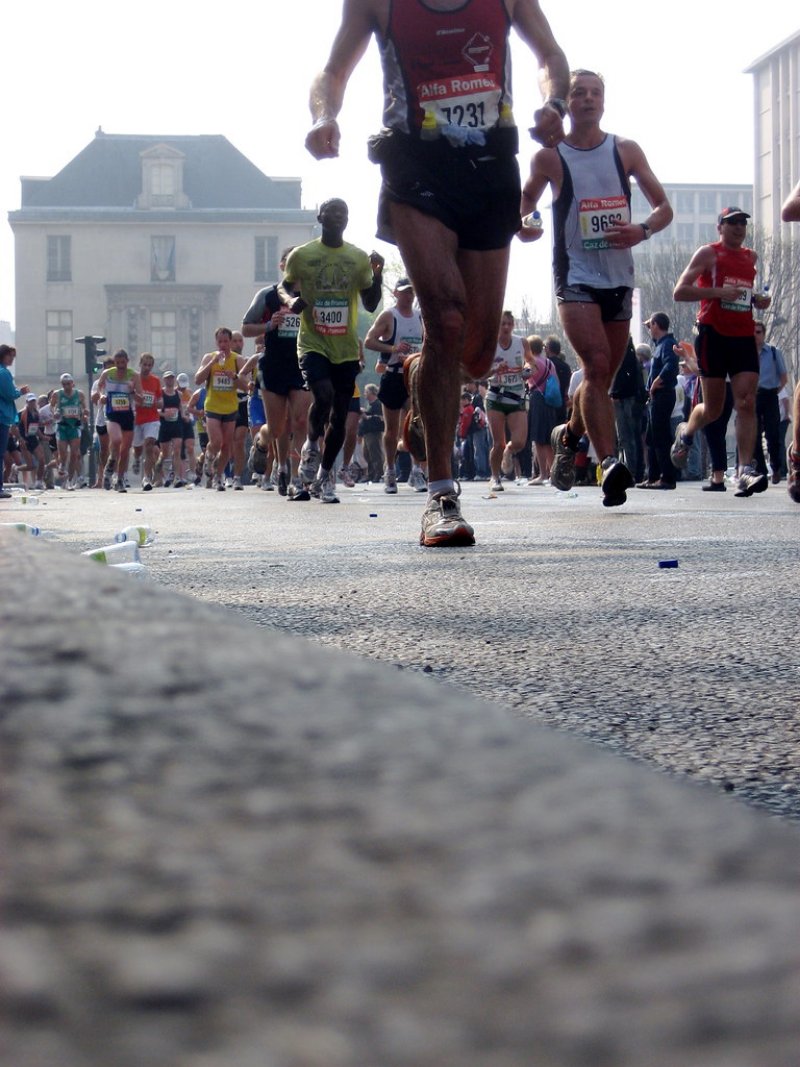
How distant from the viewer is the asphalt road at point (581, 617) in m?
1.80

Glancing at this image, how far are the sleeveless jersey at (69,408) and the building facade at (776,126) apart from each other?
6243cm

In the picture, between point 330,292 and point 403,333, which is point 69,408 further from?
point 330,292

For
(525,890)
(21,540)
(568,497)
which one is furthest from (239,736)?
(568,497)

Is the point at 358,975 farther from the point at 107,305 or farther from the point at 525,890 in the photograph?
the point at 107,305

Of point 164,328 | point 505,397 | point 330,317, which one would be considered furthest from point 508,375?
point 164,328

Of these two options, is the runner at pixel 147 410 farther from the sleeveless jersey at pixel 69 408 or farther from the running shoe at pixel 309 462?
the running shoe at pixel 309 462

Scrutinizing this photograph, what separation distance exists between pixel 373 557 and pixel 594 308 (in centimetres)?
380

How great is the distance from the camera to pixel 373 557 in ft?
15.6

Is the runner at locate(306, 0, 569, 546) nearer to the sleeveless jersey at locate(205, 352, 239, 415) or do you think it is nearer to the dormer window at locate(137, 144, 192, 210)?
the sleeveless jersey at locate(205, 352, 239, 415)

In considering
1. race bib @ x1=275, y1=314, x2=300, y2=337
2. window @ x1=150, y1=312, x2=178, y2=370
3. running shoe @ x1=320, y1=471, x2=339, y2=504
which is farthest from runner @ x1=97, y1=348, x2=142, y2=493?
window @ x1=150, y1=312, x2=178, y2=370

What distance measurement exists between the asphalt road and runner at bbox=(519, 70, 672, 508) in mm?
1828

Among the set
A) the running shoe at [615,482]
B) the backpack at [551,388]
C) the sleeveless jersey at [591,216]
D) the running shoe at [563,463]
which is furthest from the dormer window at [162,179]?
the running shoe at [615,482]

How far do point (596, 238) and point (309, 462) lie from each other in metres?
3.57

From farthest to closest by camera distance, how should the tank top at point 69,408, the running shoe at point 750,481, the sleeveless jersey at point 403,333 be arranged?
the tank top at point 69,408 → the sleeveless jersey at point 403,333 → the running shoe at point 750,481
